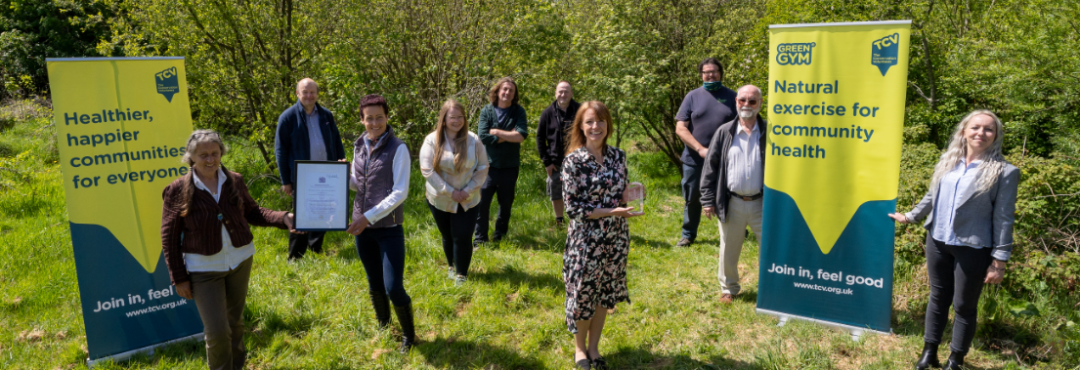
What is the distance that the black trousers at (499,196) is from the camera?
5801mm

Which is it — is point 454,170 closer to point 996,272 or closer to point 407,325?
point 407,325

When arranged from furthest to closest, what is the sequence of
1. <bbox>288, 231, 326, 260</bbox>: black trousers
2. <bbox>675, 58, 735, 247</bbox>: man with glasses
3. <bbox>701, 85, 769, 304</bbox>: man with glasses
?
<bbox>288, 231, 326, 260</bbox>: black trousers → <bbox>675, 58, 735, 247</bbox>: man with glasses → <bbox>701, 85, 769, 304</bbox>: man with glasses

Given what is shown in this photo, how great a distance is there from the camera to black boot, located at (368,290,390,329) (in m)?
3.94

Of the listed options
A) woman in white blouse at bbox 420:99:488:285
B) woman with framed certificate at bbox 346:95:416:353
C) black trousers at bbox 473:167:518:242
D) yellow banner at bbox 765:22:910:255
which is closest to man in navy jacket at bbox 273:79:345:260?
woman in white blouse at bbox 420:99:488:285

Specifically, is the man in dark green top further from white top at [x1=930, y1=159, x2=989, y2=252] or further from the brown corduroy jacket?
white top at [x1=930, y1=159, x2=989, y2=252]

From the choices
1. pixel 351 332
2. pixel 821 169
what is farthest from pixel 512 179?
pixel 821 169

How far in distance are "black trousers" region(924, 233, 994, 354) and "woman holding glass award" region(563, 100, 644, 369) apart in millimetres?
1773

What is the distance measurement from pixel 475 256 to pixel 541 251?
0.70 m

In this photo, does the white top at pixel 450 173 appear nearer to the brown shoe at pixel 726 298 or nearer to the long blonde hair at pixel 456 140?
the long blonde hair at pixel 456 140

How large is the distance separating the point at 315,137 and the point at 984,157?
15.9ft

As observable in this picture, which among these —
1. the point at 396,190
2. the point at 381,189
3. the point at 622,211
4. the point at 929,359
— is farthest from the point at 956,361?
the point at 381,189

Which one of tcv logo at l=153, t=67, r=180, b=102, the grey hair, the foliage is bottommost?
the grey hair

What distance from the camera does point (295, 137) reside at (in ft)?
17.0

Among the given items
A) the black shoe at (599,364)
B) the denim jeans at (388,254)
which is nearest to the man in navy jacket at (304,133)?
the denim jeans at (388,254)
